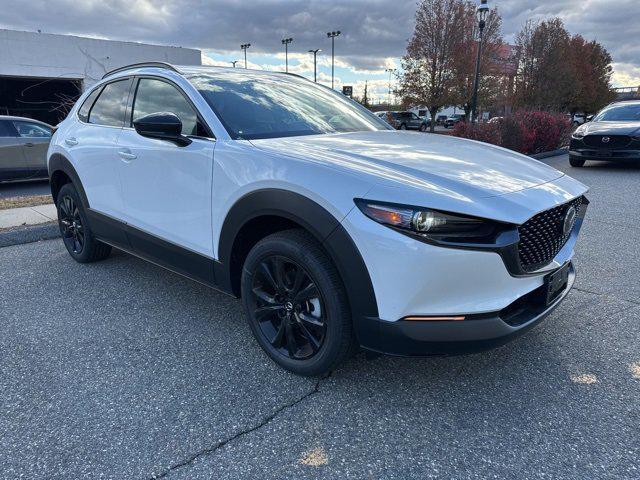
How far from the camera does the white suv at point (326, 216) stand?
2119 mm

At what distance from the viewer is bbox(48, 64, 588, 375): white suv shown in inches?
83.4

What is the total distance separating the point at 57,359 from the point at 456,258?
96.7 inches

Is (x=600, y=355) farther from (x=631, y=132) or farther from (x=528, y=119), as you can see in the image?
(x=528, y=119)

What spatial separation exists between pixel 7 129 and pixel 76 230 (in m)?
7.13

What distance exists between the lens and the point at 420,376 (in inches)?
107

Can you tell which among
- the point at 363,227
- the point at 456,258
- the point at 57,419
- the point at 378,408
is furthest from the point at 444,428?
the point at 57,419

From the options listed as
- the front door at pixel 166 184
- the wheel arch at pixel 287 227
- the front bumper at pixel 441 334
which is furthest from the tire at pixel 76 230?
the front bumper at pixel 441 334

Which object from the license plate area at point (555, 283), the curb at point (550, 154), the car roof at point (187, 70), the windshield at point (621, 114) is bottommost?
the license plate area at point (555, 283)

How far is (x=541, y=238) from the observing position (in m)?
2.38

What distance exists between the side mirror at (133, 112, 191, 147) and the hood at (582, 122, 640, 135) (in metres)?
10.4

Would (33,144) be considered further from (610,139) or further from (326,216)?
(610,139)

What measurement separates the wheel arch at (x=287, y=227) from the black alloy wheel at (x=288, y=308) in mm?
213

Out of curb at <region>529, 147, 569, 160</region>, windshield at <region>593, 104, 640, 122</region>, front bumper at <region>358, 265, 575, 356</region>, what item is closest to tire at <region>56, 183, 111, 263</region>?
front bumper at <region>358, 265, 575, 356</region>

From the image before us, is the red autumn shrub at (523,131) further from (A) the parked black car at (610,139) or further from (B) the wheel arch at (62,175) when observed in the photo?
(B) the wheel arch at (62,175)
